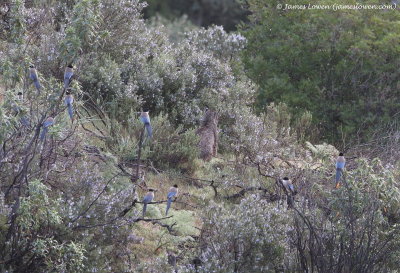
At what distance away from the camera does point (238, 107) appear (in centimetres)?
999

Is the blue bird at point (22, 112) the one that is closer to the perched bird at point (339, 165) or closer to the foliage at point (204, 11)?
the perched bird at point (339, 165)

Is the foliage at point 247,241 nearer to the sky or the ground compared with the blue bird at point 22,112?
nearer to the ground

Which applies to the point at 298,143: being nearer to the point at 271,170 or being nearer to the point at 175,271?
the point at 271,170

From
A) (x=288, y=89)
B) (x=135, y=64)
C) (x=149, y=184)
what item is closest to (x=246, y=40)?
(x=288, y=89)

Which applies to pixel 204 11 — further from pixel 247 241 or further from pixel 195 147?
pixel 247 241

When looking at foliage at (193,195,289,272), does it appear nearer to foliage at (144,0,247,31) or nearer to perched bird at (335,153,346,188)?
perched bird at (335,153,346,188)

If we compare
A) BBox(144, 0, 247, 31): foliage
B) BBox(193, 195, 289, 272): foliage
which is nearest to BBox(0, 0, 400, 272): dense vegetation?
BBox(193, 195, 289, 272): foliage

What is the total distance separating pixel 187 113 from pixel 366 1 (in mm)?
4376

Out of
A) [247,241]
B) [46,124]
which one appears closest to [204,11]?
[247,241]

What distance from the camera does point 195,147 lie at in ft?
26.8

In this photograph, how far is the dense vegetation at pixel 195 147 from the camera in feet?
17.4

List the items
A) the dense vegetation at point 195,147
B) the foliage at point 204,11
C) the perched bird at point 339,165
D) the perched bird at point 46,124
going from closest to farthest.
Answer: the perched bird at point 46,124 → the dense vegetation at point 195,147 → the perched bird at point 339,165 → the foliage at point 204,11

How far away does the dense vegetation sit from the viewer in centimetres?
529

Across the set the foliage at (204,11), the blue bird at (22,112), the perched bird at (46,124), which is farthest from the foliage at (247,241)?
the foliage at (204,11)
